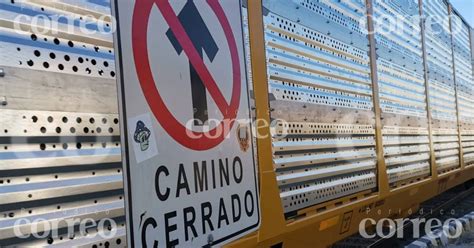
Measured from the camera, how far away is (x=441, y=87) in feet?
22.0

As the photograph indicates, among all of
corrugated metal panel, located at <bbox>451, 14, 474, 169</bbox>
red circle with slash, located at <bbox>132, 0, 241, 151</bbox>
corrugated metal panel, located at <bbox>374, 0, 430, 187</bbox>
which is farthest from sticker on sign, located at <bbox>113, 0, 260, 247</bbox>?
corrugated metal panel, located at <bbox>451, 14, 474, 169</bbox>

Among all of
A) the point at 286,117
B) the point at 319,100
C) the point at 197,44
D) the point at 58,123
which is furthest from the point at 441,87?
the point at 58,123

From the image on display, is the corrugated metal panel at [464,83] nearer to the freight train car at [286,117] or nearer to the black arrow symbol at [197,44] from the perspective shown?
the freight train car at [286,117]

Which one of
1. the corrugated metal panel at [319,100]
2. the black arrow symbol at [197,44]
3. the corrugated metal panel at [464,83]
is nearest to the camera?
the black arrow symbol at [197,44]

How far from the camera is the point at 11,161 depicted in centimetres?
138

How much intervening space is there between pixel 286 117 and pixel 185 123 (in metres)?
1.57

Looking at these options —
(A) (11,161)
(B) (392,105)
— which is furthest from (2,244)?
(B) (392,105)

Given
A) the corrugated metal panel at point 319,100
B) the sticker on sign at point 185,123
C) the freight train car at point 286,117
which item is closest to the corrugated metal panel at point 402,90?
the freight train car at point 286,117

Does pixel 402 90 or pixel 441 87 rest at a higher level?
pixel 441 87

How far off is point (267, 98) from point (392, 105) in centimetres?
242

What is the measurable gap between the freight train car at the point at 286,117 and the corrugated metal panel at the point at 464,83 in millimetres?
1322

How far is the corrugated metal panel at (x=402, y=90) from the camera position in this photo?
4445 mm

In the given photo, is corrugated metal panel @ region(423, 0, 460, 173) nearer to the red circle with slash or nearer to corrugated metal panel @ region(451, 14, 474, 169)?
corrugated metal panel @ region(451, 14, 474, 169)

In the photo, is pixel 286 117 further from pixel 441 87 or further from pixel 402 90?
pixel 441 87
